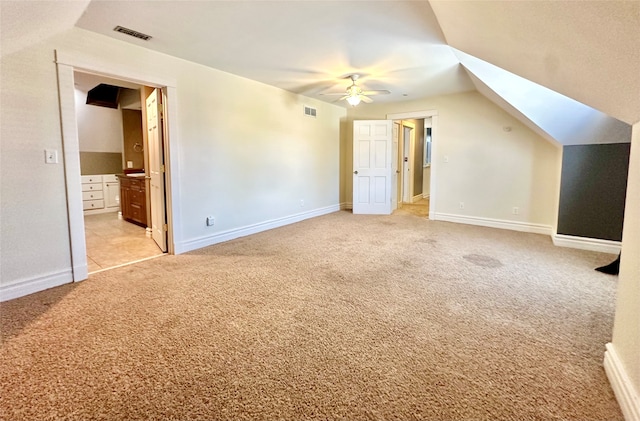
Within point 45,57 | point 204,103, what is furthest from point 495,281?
point 45,57

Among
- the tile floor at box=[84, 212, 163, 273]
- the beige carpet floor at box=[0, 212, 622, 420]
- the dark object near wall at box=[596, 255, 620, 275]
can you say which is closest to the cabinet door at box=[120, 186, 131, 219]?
the tile floor at box=[84, 212, 163, 273]

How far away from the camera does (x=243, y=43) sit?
322 cm

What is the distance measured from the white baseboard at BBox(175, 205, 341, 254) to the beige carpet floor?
492 millimetres

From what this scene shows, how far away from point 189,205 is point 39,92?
5.79 feet

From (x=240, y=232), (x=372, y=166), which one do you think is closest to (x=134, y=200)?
(x=240, y=232)

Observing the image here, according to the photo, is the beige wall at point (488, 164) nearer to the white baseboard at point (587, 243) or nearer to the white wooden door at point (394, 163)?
the white baseboard at point (587, 243)

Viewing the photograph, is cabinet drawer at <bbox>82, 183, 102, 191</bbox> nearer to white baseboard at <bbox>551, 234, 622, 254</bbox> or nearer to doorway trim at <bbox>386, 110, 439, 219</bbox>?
doorway trim at <bbox>386, 110, 439, 219</bbox>

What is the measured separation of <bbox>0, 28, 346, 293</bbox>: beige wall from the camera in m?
2.55

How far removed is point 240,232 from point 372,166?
331cm

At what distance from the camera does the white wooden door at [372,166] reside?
21.6 ft

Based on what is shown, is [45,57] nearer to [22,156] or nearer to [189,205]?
[22,156]

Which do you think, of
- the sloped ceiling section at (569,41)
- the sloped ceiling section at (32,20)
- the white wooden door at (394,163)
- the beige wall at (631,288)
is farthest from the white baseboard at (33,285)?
the white wooden door at (394,163)

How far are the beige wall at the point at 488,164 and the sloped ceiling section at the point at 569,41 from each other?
3130mm

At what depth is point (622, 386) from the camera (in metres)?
1.45
